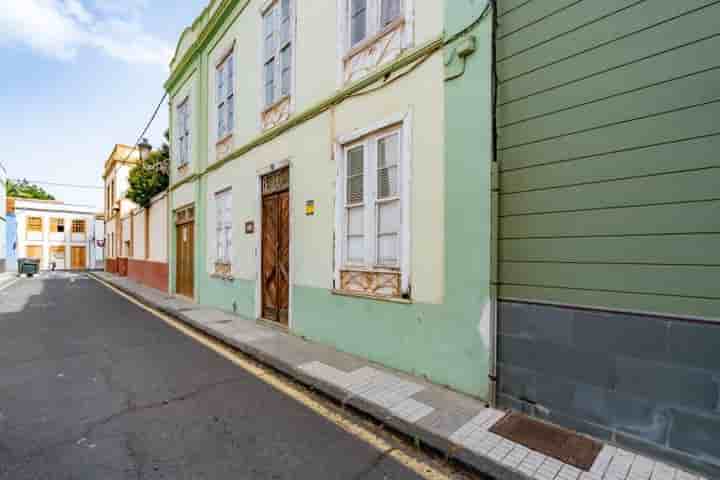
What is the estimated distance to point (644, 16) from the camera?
2.69m

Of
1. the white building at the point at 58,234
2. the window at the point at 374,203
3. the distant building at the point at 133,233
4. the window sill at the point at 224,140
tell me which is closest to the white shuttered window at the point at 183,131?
the distant building at the point at 133,233

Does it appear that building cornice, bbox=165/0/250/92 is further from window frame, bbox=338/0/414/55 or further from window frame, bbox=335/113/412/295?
window frame, bbox=335/113/412/295

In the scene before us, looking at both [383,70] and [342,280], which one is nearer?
[383,70]

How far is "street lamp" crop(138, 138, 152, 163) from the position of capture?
46.6ft

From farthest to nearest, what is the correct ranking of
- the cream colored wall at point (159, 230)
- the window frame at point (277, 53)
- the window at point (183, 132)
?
1. the cream colored wall at point (159, 230)
2. the window at point (183, 132)
3. the window frame at point (277, 53)

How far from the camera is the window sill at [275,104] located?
6761 mm

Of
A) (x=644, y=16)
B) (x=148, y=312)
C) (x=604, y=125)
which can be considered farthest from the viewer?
(x=148, y=312)

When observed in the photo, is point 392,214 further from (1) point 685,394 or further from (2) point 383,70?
(1) point 685,394

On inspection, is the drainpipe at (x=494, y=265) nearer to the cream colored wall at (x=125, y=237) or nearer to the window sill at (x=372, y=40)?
the window sill at (x=372, y=40)

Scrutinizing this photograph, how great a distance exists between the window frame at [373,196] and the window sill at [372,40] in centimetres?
121

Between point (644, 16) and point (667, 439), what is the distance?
10.4 ft

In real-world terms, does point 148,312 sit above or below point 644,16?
below

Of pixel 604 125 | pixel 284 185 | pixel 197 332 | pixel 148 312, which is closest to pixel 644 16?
pixel 604 125

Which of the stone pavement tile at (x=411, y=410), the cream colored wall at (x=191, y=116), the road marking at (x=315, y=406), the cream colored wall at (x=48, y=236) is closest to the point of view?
the road marking at (x=315, y=406)
